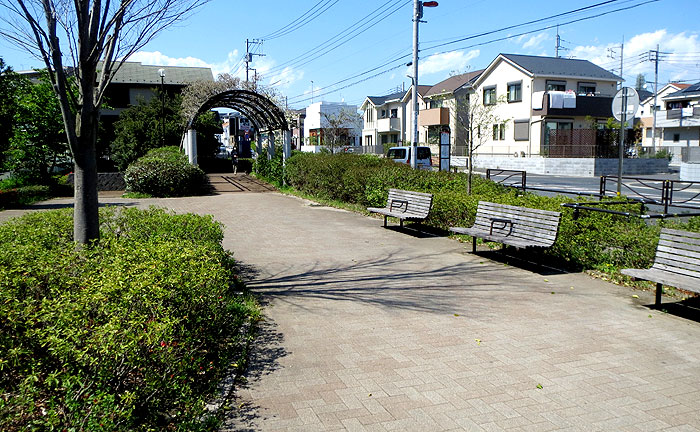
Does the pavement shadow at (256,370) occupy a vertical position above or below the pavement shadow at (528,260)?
below

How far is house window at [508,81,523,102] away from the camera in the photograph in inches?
1763

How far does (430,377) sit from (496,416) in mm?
751

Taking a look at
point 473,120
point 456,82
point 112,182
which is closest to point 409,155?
point 473,120

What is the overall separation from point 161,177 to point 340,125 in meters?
52.4

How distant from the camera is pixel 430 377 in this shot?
4.59 meters

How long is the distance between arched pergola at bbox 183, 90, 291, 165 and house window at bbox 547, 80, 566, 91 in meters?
25.5

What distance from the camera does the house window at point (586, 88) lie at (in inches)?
1816

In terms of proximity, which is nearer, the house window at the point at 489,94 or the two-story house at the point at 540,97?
the two-story house at the point at 540,97

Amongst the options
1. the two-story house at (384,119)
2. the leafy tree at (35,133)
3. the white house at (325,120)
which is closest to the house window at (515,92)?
the two-story house at (384,119)

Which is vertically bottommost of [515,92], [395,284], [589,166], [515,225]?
[395,284]

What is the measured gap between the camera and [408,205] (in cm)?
1208

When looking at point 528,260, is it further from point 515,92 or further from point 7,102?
point 515,92

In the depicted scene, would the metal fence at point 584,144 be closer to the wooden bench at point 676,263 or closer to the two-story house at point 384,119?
the two-story house at point 384,119

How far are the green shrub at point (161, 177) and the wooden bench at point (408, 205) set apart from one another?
36.5ft
